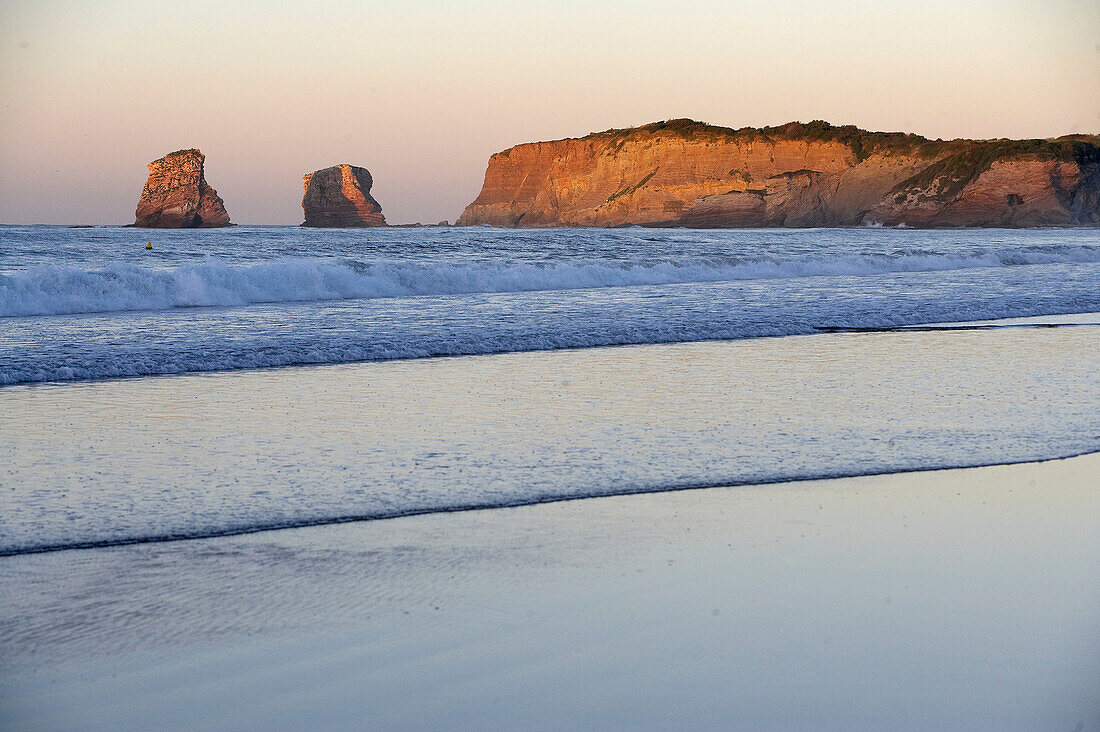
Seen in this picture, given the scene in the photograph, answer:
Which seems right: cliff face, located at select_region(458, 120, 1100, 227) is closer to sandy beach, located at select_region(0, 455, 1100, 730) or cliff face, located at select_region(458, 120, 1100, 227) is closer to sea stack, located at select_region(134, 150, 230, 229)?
sea stack, located at select_region(134, 150, 230, 229)

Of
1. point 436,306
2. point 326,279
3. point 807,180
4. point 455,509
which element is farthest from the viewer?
point 807,180

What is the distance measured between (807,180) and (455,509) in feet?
352

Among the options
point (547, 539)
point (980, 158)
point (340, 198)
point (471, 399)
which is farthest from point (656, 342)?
point (340, 198)

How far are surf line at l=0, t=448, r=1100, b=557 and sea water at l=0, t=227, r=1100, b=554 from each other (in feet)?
0.05

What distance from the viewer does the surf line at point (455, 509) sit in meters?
3.80

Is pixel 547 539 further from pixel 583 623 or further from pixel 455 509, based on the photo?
pixel 583 623

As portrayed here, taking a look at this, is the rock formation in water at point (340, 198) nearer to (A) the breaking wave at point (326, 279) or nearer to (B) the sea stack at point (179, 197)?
(B) the sea stack at point (179, 197)

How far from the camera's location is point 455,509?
14.0 feet

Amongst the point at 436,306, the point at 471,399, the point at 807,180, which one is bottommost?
the point at 471,399

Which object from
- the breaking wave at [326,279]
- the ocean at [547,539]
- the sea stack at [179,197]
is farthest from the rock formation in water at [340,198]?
the ocean at [547,539]

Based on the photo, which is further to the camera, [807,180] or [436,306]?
[807,180]

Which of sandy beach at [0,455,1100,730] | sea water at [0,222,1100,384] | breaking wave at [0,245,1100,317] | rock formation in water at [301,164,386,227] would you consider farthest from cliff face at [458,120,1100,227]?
sandy beach at [0,455,1100,730]

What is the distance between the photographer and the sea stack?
7925cm

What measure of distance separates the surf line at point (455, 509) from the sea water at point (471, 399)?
0.02 metres
